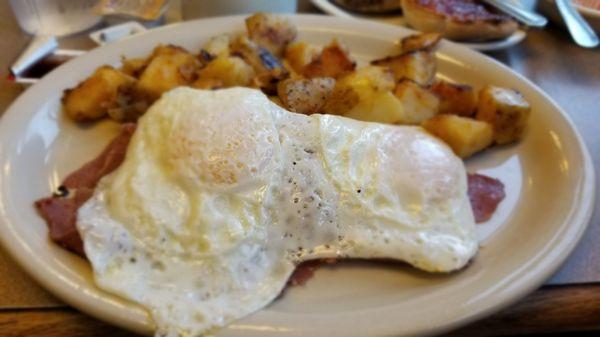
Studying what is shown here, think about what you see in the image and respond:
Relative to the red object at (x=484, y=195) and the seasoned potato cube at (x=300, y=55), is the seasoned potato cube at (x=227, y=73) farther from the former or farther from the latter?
the red object at (x=484, y=195)

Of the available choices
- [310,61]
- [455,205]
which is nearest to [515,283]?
[455,205]

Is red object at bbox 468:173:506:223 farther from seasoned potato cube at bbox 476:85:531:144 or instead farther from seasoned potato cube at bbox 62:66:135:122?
seasoned potato cube at bbox 62:66:135:122

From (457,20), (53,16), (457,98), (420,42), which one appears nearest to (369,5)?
(457,20)

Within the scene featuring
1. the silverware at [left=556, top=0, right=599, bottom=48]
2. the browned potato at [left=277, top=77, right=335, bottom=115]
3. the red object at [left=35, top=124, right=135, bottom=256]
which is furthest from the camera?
the silverware at [left=556, top=0, right=599, bottom=48]

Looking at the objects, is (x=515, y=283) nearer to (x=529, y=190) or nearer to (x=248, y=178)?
(x=529, y=190)

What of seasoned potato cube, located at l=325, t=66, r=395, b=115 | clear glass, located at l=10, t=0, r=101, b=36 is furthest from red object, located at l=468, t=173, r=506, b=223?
clear glass, located at l=10, t=0, r=101, b=36

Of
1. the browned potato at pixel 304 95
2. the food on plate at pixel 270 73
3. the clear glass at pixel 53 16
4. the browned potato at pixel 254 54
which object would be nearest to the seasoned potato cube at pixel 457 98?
the food on plate at pixel 270 73
